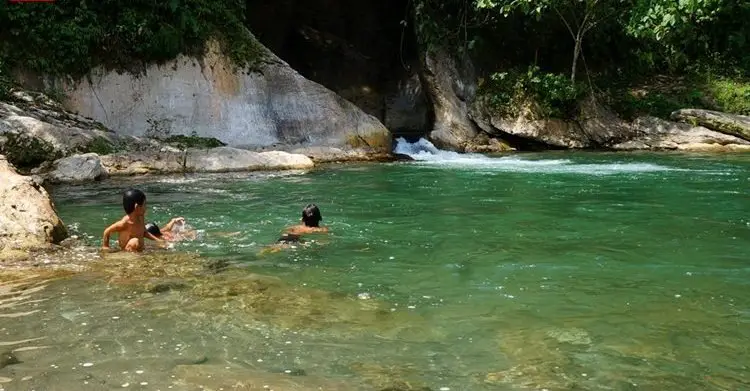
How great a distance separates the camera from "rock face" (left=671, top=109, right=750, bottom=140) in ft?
70.1

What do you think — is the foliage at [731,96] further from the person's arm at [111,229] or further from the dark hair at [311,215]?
the person's arm at [111,229]

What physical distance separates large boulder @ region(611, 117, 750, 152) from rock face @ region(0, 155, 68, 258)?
733 inches

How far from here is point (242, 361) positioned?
4316mm

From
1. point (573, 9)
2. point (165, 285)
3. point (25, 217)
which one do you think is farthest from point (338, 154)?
point (165, 285)

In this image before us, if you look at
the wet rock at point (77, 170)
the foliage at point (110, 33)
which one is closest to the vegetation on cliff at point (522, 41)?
the foliage at point (110, 33)

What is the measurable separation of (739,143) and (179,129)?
648 inches

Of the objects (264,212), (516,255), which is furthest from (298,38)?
(516,255)

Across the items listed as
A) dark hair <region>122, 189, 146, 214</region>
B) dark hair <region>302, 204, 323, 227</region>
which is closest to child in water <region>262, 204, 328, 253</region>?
dark hair <region>302, 204, 323, 227</region>

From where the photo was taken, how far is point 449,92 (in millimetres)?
24297

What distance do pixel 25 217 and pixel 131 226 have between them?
118 centimetres

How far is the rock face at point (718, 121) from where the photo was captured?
21.4m

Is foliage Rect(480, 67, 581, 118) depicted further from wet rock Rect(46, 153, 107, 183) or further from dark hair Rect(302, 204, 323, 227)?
dark hair Rect(302, 204, 323, 227)

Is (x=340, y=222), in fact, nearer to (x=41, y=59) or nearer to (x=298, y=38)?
(x=41, y=59)

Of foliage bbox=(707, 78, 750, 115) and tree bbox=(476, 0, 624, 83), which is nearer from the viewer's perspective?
tree bbox=(476, 0, 624, 83)
